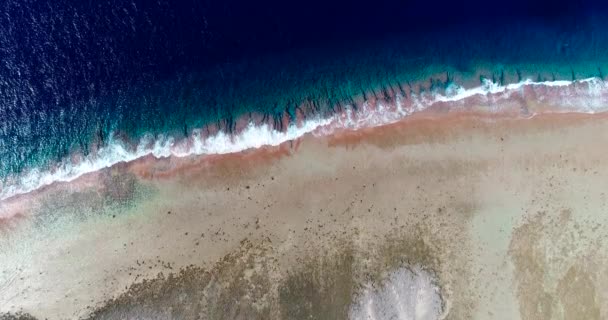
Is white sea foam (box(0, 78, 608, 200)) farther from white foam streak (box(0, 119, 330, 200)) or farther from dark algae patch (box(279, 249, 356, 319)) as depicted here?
dark algae patch (box(279, 249, 356, 319))

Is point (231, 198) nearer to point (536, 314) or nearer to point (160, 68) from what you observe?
point (160, 68)

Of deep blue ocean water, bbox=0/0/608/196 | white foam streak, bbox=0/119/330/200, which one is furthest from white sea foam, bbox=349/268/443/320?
deep blue ocean water, bbox=0/0/608/196

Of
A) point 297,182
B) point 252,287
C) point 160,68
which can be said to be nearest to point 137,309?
point 252,287

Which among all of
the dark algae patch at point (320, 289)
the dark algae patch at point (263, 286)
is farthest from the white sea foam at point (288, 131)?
the dark algae patch at point (320, 289)

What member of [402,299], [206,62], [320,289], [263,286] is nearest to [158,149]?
[206,62]

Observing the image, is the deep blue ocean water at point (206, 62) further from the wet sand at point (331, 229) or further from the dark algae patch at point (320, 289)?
the dark algae patch at point (320, 289)
